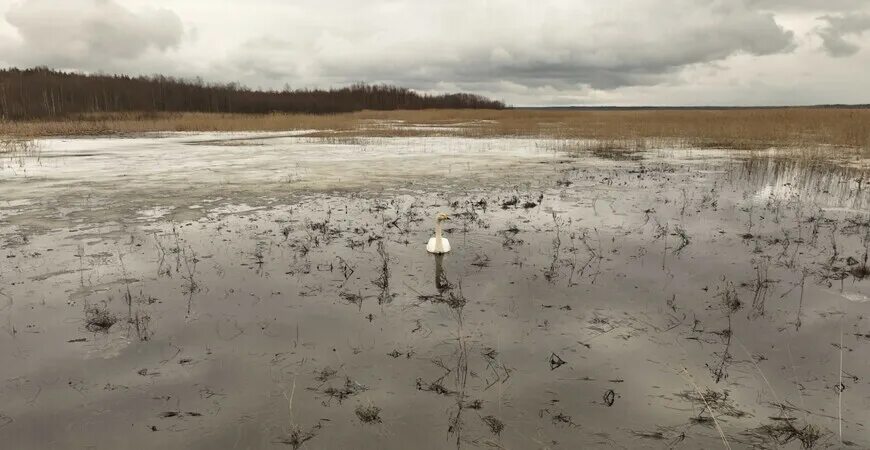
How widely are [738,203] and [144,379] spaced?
41.9ft

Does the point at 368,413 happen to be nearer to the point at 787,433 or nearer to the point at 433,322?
the point at 433,322

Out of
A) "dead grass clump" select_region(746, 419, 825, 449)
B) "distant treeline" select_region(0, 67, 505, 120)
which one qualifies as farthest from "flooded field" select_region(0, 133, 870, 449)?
"distant treeline" select_region(0, 67, 505, 120)

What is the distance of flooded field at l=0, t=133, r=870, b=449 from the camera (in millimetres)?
4008

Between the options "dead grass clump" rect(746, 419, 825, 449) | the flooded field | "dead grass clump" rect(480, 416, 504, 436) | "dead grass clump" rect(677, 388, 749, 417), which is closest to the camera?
"dead grass clump" rect(746, 419, 825, 449)

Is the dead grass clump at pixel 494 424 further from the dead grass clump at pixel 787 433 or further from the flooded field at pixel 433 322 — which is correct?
the dead grass clump at pixel 787 433

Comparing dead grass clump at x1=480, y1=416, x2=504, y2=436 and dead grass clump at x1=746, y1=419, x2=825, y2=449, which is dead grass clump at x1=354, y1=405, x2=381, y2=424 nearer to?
dead grass clump at x1=480, y1=416, x2=504, y2=436

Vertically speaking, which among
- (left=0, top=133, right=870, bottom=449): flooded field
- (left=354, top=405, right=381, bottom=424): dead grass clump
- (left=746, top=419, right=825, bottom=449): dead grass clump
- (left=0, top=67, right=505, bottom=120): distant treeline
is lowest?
(left=746, top=419, right=825, bottom=449): dead grass clump

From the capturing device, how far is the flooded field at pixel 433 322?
4.01 meters

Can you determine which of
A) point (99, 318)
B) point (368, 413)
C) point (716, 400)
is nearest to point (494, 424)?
point (368, 413)

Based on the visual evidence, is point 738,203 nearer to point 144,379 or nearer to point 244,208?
point 244,208

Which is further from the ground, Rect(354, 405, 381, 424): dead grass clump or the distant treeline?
the distant treeline

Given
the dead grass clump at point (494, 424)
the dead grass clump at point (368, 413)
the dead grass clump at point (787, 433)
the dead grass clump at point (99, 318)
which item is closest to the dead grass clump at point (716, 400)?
the dead grass clump at point (787, 433)

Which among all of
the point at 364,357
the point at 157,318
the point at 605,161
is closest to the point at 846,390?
the point at 364,357

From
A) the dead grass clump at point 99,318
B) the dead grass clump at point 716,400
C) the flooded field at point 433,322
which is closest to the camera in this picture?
the flooded field at point 433,322
